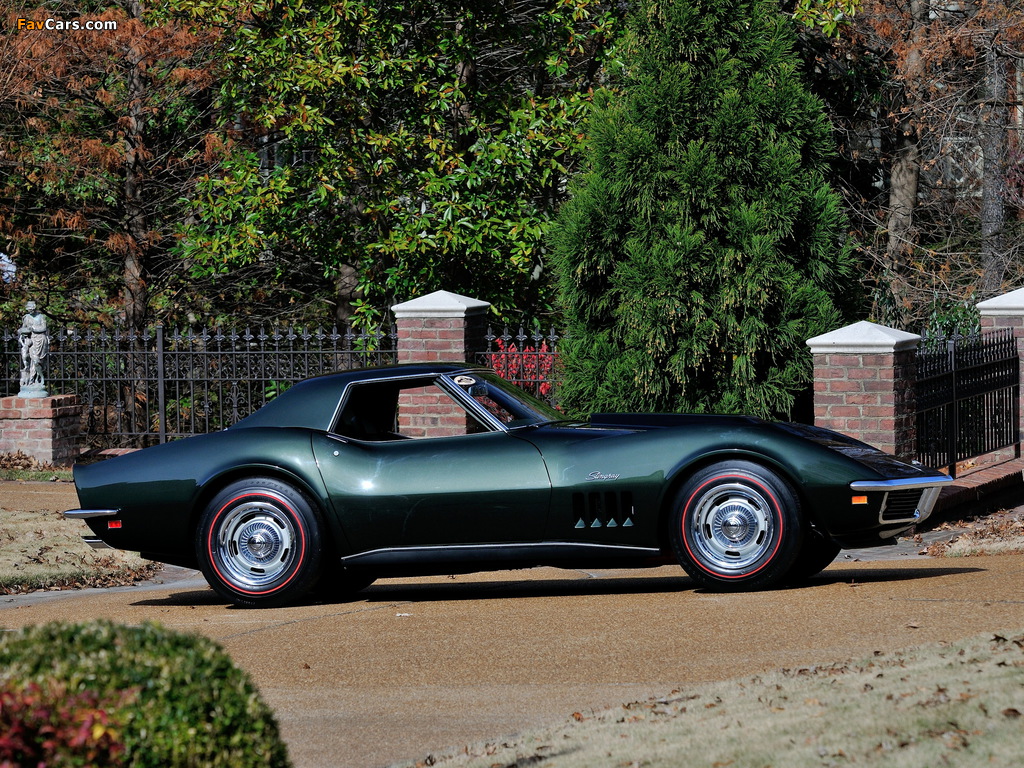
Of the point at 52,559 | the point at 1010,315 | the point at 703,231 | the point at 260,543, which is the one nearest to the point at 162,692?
the point at 260,543

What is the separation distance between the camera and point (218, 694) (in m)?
3.52

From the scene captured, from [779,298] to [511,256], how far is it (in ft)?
16.8

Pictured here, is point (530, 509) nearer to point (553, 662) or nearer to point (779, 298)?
point (553, 662)

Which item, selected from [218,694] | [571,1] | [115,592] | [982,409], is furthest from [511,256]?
[218,694]

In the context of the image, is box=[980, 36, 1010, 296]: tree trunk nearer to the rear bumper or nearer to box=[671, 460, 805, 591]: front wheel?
box=[671, 460, 805, 591]: front wheel

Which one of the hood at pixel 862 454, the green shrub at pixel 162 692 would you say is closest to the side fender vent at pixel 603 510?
the hood at pixel 862 454

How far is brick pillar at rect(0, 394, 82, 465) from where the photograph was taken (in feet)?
54.0

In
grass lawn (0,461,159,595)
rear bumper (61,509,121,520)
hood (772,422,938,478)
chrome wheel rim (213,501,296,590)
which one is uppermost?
hood (772,422,938,478)

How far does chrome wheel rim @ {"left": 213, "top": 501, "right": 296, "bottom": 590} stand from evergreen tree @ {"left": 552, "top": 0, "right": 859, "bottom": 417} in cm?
507

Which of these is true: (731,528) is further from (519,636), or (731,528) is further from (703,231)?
(703,231)

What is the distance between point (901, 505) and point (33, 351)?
11.9 meters

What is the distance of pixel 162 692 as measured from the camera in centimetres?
345

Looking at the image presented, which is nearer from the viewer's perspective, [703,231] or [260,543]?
[260,543]

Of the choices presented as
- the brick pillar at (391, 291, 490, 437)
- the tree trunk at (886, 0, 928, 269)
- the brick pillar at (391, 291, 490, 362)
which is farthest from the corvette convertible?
the tree trunk at (886, 0, 928, 269)
